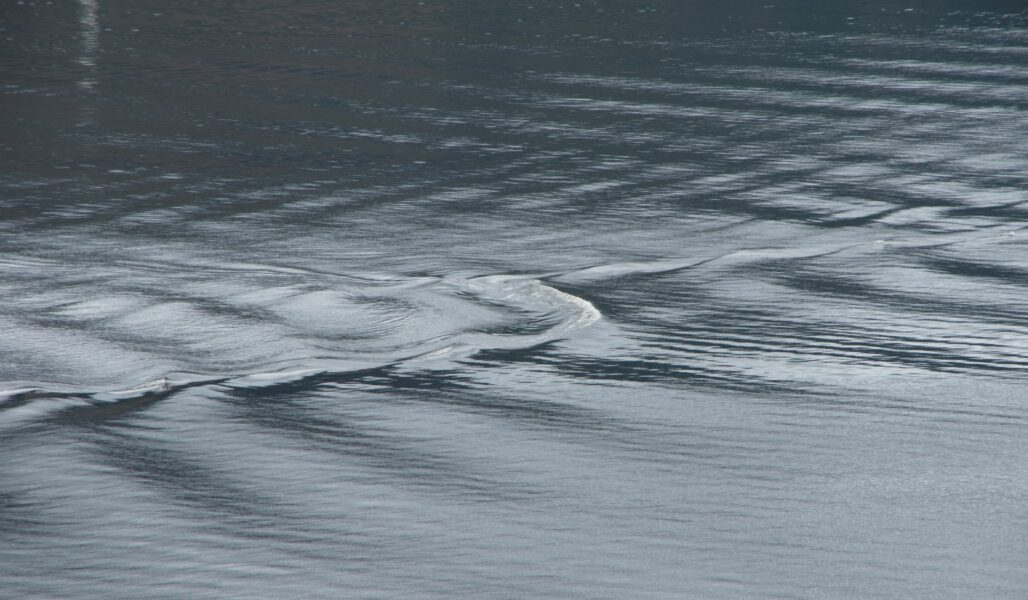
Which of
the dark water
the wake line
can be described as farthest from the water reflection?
the wake line

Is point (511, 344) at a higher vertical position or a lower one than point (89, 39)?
lower

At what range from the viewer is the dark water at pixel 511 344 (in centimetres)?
218

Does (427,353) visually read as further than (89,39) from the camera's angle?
No

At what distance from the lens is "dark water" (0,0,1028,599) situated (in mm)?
2180

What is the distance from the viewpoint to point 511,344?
126 inches

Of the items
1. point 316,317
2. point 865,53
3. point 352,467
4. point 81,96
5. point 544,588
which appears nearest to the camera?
point 544,588

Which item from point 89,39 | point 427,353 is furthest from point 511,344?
point 89,39

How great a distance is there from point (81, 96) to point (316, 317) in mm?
3816

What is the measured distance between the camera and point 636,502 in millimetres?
2355

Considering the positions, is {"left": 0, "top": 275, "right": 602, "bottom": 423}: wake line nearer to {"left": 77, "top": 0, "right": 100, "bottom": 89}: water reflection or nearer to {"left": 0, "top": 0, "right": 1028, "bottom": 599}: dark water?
{"left": 0, "top": 0, "right": 1028, "bottom": 599}: dark water

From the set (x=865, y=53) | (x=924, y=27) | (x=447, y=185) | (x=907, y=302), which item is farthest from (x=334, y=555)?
(x=924, y=27)

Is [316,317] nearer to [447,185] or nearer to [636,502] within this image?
[636,502]

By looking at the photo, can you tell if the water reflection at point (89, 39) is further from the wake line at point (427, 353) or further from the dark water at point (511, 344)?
the wake line at point (427, 353)

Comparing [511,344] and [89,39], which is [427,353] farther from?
[89,39]
